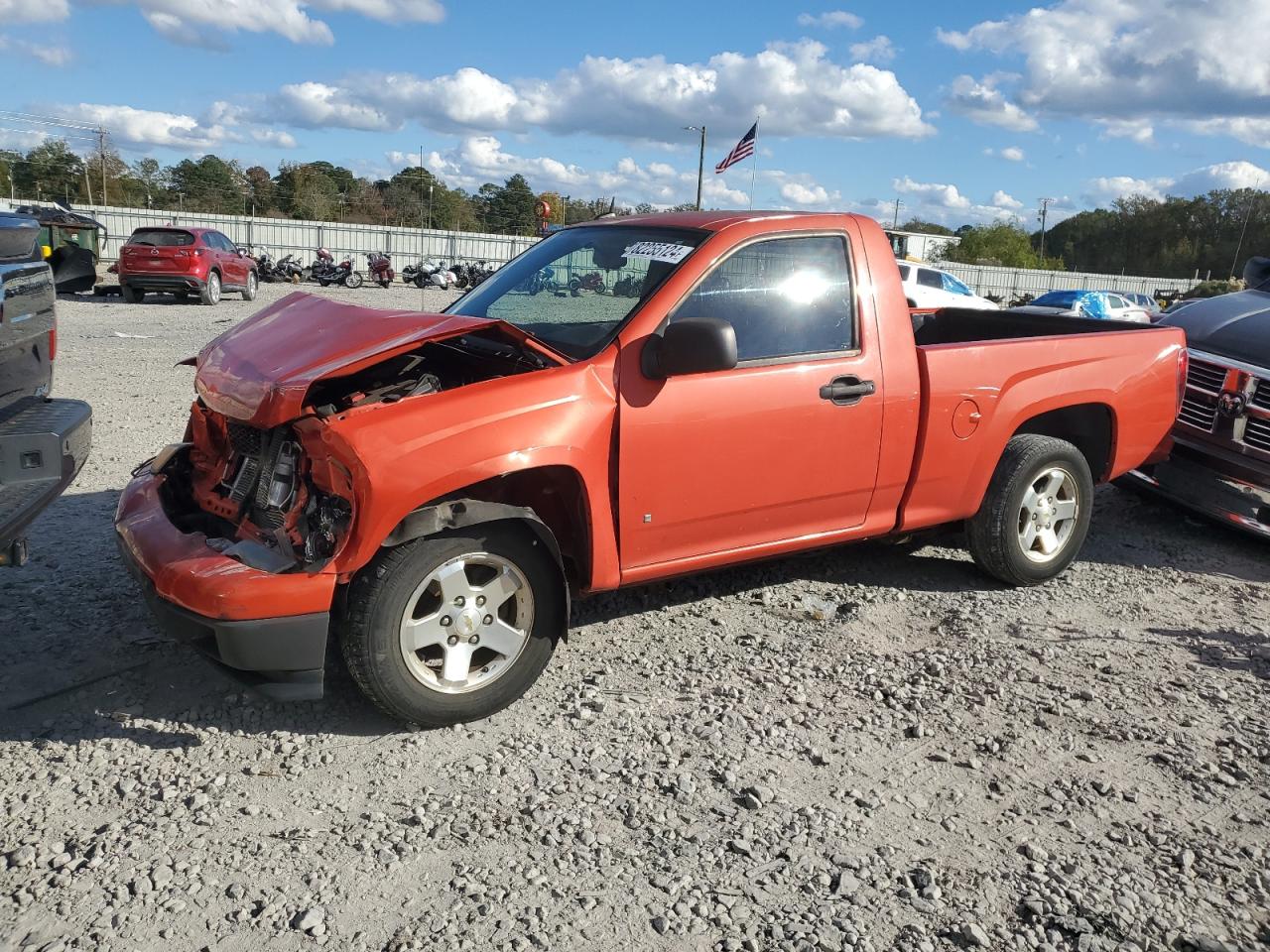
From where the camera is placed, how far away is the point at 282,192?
53.7 m

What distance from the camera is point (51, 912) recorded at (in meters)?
2.60

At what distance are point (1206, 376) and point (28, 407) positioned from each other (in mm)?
6625

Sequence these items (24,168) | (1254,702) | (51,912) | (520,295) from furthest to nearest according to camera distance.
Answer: (24,168), (520,295), (1254,702), (51,912)

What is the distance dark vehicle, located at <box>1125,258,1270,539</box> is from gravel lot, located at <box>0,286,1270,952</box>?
52.8 inches

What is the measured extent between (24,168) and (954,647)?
190 ft

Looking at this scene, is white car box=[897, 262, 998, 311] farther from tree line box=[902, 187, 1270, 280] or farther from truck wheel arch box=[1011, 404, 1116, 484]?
tree line box=[902, 187, 1270, 280]

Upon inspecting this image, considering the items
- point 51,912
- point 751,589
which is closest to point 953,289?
point 751,589

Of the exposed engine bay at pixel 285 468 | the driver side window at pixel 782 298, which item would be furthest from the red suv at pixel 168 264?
the driver side window at pixel 782 298

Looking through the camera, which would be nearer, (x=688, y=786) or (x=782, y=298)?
(x=688, y=786)

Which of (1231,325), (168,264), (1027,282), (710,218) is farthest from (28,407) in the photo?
(1027,282)

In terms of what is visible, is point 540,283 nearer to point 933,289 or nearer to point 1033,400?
point 1033,400

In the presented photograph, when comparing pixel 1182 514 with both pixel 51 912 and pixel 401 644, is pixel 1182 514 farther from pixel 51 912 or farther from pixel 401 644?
pixel 51 912

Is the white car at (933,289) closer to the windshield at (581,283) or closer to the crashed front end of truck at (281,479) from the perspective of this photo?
the windshield at (581,283)

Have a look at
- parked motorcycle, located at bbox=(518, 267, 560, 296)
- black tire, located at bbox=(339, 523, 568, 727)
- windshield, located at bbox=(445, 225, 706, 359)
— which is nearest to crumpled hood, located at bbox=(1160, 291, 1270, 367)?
windshield, located at bbox=(445, 225, 706, 359)
